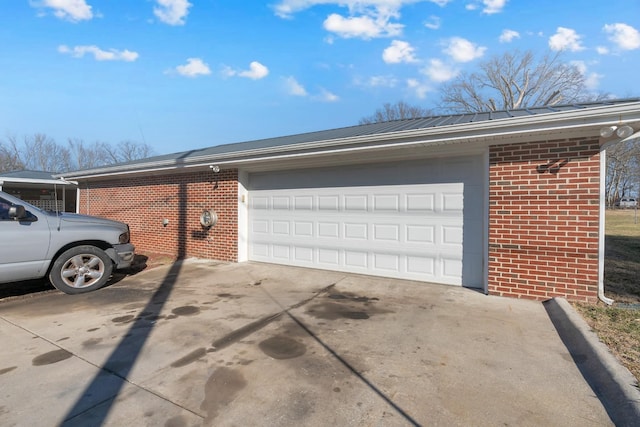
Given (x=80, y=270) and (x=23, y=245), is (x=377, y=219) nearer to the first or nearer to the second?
(x=80, y=270)

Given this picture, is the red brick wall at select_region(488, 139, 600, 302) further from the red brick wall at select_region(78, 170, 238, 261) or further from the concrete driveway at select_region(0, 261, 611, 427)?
the red brick wall at select_region(78, 170, 238, 261)

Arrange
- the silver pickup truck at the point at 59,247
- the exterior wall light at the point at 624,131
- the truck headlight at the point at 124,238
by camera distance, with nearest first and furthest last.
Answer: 1. the exterior wall light at the point at 624,131
2. the silver pickup truck at the point at 59,247
3. the truck headlight at the point at 124,238

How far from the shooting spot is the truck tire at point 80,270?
5504 mm

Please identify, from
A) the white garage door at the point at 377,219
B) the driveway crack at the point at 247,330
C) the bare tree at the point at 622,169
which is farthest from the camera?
the bare tree at the point at 622,169

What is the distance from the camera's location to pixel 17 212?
497 centimetres

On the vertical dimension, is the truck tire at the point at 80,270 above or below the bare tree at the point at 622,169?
below

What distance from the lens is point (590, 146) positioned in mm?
4742

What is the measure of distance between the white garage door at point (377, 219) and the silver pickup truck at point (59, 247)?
316cm

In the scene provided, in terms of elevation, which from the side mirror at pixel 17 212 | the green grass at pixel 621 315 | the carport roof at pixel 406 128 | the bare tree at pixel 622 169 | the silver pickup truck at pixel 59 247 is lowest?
the green grass at pixel 621 315

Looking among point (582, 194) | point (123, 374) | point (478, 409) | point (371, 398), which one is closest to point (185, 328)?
point (123, 374)

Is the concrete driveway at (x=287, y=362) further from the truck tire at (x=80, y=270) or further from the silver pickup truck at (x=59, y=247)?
the silver pickup truck at (x=59, y=247)

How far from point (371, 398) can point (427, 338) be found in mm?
1364

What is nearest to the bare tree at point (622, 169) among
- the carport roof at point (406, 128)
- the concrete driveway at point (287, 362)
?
the carport roof at point (406, 128)

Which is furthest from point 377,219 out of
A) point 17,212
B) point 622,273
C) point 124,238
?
point 17,212
